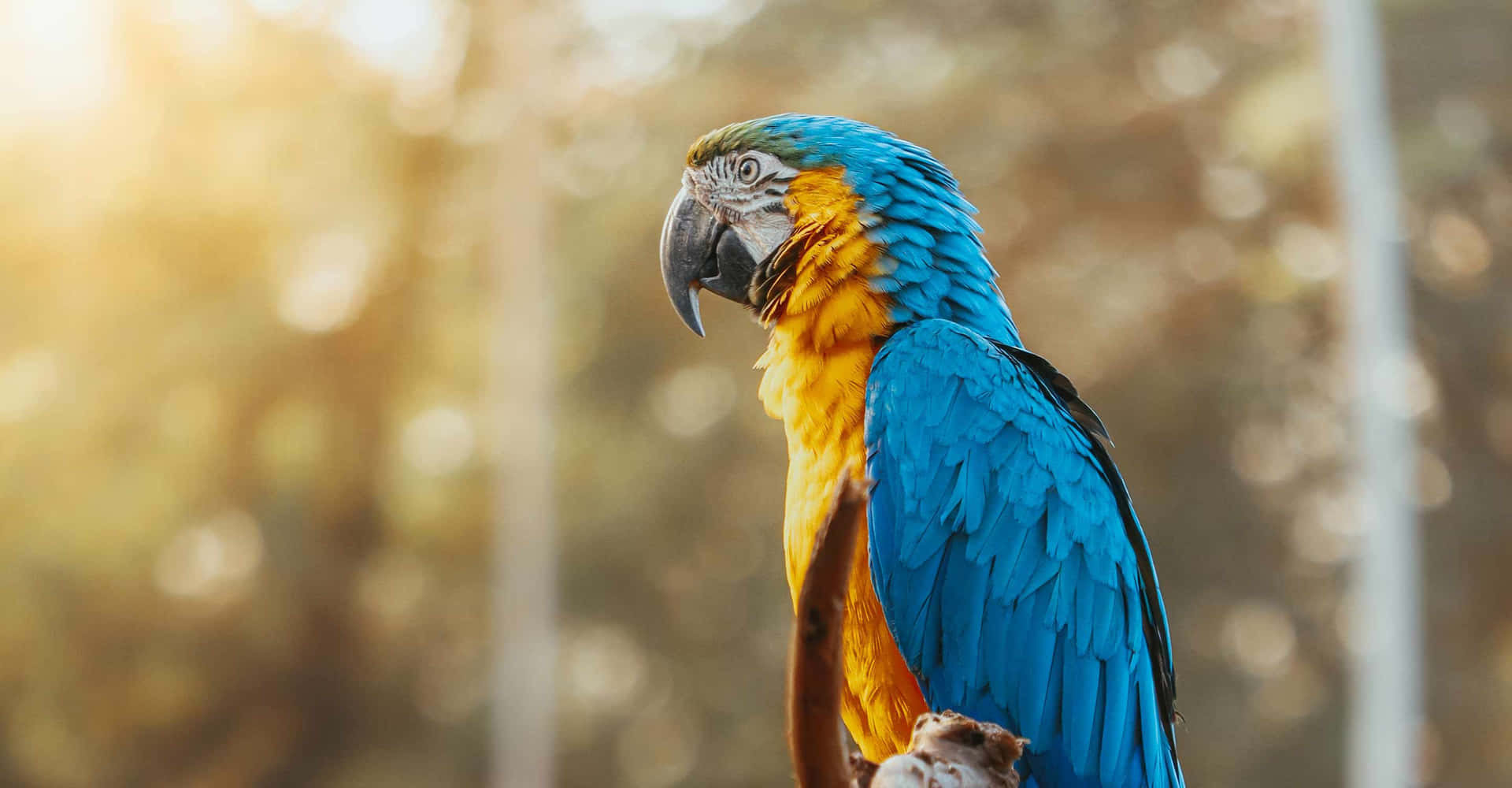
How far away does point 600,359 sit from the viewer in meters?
4.46

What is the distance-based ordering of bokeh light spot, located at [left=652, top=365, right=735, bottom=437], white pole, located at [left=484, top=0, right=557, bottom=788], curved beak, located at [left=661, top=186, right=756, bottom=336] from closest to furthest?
curved beak, located at [left=661, top=186, right=756, bottom=336] → bokeh light spot, located at [left=652, top=365, right=735, bottom=437] → white pole, located at [left=484, top=0, right=557, bottom=788]

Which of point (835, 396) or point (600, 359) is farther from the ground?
point (600, 359)

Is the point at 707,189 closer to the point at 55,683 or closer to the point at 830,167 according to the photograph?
the point at 830,167

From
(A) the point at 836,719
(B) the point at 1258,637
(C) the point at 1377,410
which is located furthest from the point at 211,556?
(A) the point at 836,719

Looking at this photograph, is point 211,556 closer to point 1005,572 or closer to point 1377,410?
point 1377,410

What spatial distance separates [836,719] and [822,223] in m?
0.69

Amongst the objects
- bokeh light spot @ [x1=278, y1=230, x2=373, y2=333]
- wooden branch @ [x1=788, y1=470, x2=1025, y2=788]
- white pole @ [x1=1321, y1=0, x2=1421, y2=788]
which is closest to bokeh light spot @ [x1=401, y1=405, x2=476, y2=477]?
bokeh light spot @ [x1=278, y1=230, x2=373, y2=333]

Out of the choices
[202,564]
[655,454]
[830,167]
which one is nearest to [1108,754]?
[830,167]

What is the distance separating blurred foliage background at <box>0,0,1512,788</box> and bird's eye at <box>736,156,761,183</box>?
235 centimetres

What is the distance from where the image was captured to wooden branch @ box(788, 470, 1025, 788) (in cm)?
65

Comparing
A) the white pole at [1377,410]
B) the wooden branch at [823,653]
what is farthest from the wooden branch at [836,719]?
the white pole at [1377,410]

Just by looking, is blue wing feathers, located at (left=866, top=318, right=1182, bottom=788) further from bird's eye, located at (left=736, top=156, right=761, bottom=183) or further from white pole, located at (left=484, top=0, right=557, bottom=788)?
white pole, located at (left=484, top=0, right=557, bottom=788)

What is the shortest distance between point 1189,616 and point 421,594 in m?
3.20

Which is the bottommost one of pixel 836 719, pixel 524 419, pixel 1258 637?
pixel 1258 637
